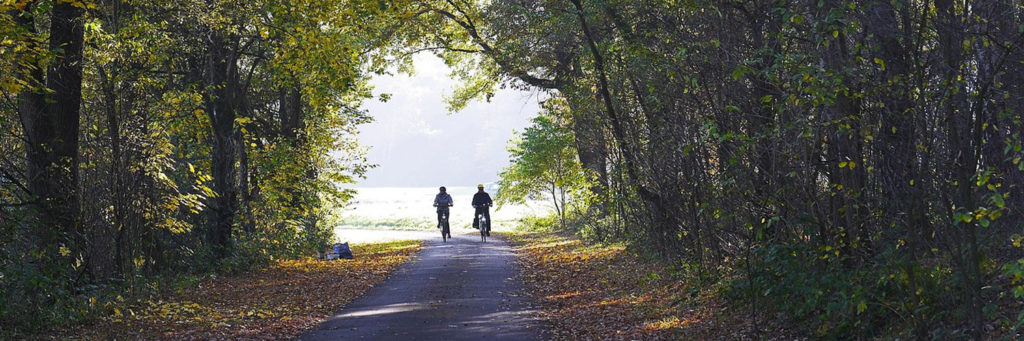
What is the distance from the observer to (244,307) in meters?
12.7

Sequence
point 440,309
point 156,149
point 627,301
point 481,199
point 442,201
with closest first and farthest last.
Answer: point 440,309 < point 627,301 < point 156,149 < point 442,201 < point 481,199

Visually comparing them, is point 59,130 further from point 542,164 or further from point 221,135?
point 542,164

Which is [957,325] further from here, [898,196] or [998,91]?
[998,91]

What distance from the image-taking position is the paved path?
386 inches

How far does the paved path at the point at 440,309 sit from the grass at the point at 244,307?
1.44 ft

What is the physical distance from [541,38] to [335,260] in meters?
7.78

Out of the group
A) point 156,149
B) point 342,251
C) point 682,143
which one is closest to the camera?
point 682,143

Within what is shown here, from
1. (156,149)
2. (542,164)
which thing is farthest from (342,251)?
(542,164)

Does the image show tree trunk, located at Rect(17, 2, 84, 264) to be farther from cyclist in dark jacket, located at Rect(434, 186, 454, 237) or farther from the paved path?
cyclist in dark jacket, located at Rect(434, 186, 454, 237)

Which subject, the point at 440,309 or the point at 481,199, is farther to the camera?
the point at 481,199

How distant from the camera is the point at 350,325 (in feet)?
34.7

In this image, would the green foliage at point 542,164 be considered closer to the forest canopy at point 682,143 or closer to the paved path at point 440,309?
the forest canopy at point 682,143

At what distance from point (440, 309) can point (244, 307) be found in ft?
9.98

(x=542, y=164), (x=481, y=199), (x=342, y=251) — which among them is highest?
(x=542, y=164)
